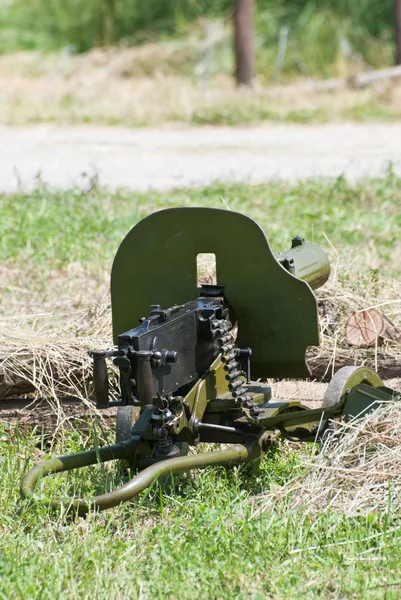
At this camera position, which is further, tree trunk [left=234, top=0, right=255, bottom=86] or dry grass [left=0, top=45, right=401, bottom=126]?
tree trunk [left=234, top=0, right=255, bottom=86]

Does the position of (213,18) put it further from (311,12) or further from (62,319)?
(62,319)

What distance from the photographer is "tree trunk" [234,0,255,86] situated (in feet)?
51.3

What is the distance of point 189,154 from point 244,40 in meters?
4.74

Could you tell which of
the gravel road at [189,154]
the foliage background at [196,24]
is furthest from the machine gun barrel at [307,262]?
the foliage background at [196,24]

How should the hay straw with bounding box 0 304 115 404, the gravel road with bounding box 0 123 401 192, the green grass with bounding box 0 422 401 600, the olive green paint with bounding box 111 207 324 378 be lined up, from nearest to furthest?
the green grass with bounding box 0 422 401 600, the olive green paint with bounding box 111 207 324 378, the hay straw with bounding box 0 304 115 404, the gravel road with bounding box 0 123 401 192

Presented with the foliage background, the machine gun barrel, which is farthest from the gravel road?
the foliage background

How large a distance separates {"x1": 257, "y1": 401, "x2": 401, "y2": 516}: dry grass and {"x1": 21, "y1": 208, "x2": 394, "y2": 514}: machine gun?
10 centimetres

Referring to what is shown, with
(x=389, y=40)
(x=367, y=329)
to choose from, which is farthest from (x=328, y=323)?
(x=389, y=40)

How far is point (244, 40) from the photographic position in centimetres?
1598

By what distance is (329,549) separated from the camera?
3293 mm

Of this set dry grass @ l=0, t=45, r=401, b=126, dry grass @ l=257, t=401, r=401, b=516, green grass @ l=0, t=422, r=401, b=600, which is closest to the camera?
green grass @ l=0, t=422, r=401, b=600

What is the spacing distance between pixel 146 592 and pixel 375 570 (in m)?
0.69

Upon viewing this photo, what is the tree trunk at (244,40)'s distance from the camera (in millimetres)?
15649

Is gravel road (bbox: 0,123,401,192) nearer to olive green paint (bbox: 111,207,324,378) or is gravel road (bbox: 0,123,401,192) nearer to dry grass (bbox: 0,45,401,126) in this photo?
dry grass (bbox: 0,45,401,126)
